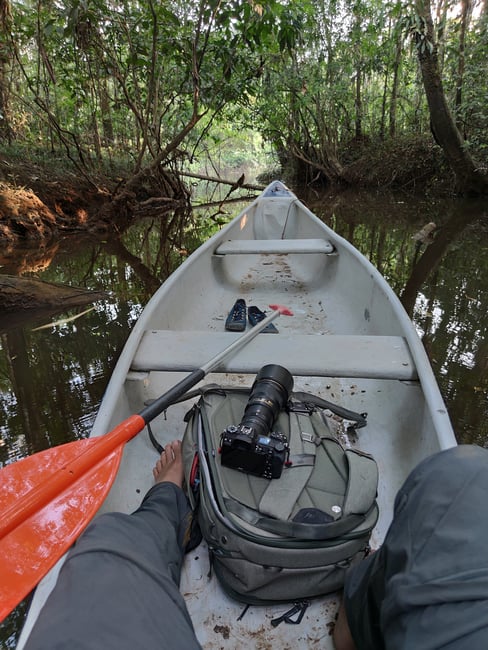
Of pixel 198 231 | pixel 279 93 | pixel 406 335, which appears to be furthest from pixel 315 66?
pixel 406 335

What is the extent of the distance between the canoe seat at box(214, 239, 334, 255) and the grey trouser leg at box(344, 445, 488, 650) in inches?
86.4

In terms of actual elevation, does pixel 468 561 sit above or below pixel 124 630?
above

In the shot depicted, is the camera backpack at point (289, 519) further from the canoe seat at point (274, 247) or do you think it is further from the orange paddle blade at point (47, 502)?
the canoe seat at point (274, 247)

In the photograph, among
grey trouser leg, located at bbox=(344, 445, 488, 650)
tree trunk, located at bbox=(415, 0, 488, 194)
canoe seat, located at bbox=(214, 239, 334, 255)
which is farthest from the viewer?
tree trunk, located at bbox=(415, 0, 488, 194)

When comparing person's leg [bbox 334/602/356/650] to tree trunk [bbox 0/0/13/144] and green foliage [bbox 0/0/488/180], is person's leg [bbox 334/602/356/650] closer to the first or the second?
green foliage [bbox 0/0/488/180]

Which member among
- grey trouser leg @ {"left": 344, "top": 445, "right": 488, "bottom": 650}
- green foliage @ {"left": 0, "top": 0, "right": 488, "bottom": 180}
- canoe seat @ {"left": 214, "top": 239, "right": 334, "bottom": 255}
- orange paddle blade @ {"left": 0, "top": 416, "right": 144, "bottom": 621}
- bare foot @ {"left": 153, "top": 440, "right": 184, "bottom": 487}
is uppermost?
green foliage @ {"left": 0, "top": 0, "right": 488, "bottom": 180}

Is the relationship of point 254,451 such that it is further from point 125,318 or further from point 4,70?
point 4,70

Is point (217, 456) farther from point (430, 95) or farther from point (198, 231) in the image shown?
point (430, 95)

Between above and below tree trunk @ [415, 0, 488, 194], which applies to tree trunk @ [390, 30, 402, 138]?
above

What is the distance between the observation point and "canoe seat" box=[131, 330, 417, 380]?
121cm

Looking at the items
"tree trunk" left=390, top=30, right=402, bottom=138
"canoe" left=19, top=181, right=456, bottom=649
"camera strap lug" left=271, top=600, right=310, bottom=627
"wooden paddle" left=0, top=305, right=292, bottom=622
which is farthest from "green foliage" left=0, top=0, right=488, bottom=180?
"camera strap lug" left=271, top=600, right=310, bottom=627

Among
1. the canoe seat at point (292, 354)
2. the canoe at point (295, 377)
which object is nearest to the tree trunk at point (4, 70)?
the canoe at point (295, 377)

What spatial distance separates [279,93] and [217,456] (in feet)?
37.6

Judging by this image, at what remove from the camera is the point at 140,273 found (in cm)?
377
